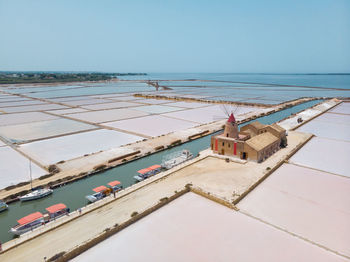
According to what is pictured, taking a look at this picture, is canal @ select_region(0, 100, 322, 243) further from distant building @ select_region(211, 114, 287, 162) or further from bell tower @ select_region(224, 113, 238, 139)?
bell tower @ select_region(224, 113, 238, 139)

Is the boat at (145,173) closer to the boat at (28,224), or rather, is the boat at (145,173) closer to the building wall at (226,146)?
the building wall at (226,146)

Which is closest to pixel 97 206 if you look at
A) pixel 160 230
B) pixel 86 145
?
pixel 160 230

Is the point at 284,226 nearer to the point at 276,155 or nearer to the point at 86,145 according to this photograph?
the point at 276,155

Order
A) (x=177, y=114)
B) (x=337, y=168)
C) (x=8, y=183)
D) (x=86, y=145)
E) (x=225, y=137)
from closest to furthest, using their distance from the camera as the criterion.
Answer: (x=8, y=183) → (x=337, y=168) → (x=225, y=137) → (x=86, y=145) → (x=177, y=114)

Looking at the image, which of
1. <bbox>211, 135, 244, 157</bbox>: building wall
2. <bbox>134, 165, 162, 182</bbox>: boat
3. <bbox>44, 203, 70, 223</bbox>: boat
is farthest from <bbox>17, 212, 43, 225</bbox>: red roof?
<bbox>211, 135, 244, 157</bbox>: building wall

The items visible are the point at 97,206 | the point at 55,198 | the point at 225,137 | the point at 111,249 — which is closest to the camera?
the point at 111,249

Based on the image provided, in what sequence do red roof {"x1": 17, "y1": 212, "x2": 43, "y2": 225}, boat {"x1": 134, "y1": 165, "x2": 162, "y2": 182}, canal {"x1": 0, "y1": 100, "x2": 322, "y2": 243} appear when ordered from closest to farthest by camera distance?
red roof {"x1": 17, "y1": 212, "x2": 43, "y2": 225}, canal {"x1": 0, "y1": 100, "x2": 322, "y2": 243}, boat {"x1": 134, "y1": 165, "x2": 162, "y2": 182}
